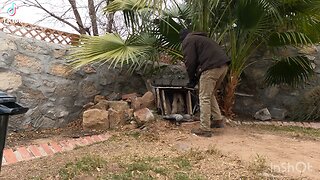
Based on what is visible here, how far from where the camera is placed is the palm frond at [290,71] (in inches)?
236

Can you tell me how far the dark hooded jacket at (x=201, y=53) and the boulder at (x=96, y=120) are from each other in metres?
1.46

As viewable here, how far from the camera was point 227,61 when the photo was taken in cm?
431

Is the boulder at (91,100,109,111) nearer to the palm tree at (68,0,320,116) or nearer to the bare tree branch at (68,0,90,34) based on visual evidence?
the palm tree at (68,0,320,116)

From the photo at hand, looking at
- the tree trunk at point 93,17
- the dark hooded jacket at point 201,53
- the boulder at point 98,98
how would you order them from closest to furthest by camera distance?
1. the dark hooded jacket at point 201,53
2. the boulder at point 98,98
3. the tree trunk at point 93,17

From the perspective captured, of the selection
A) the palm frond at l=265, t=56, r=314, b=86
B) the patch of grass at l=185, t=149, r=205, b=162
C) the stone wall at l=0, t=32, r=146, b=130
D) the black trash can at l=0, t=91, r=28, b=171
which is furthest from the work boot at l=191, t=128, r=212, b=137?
the black trash can at l=0, t=91, r=28, b=171

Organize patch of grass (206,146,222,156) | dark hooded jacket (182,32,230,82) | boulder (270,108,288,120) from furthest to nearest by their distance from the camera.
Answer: boulder (270,108,288,120) → dark hooded jacket (182,32,230,82) → patch of grass (206,146,222,156)

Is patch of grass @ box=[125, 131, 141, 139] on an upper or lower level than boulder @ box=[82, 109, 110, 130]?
lower

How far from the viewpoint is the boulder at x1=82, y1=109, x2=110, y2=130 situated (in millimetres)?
4836

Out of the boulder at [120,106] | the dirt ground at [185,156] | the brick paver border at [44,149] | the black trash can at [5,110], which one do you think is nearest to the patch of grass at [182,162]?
the dirt ground at [185,156]

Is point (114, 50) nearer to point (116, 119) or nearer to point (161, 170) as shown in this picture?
point (116, 119)

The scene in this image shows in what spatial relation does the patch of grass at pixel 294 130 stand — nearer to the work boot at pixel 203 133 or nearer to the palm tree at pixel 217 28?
the palm tree at pixel 217 28

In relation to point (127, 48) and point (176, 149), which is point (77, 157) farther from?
point (127, 48)

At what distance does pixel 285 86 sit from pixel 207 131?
333 centimetres

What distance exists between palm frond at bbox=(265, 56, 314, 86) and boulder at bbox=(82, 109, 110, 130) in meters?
3.26
